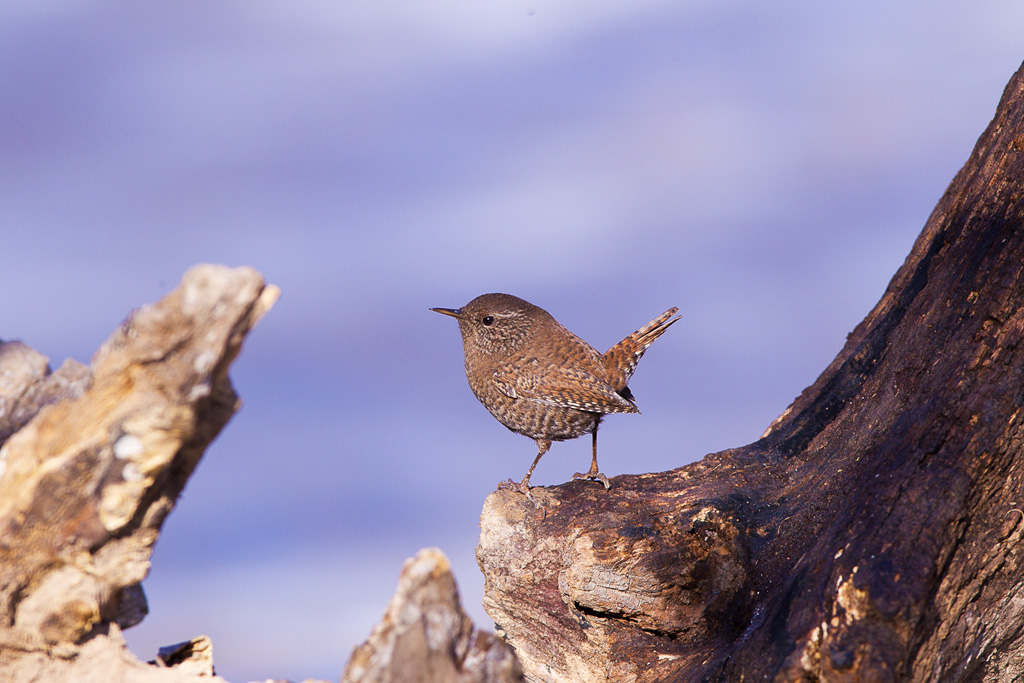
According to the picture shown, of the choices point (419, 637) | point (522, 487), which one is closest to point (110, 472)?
point (419, 637)

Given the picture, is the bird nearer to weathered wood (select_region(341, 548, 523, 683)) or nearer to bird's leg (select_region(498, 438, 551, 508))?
bird's leg (select_region(498, 438, 551, 508))

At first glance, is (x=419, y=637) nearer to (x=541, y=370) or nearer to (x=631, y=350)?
(x=541, y=370)

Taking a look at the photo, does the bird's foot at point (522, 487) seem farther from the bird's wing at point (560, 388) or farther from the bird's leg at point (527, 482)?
the bird's wing at point (560, 388)

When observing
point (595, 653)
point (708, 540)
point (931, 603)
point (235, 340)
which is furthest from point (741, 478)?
point (235, 340)

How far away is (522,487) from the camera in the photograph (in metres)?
6.48

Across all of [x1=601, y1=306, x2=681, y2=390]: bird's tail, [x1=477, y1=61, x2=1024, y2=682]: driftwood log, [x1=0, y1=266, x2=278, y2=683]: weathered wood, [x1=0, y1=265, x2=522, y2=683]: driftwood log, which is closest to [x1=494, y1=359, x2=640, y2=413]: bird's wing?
[x1=601, y1=306, x2=681, y2=390]: bird's tail

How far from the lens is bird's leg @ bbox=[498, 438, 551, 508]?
6445 mm

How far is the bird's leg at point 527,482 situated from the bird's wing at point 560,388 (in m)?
0.43

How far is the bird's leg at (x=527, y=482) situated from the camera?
6.45m

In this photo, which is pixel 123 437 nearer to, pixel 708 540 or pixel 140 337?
pixel 140 337

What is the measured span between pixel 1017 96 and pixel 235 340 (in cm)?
582

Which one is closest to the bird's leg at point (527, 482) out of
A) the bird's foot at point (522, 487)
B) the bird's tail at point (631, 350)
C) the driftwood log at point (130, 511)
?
the bird's foot at point (522, 487)

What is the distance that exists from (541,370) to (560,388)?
225 mm

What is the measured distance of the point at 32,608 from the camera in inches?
154
